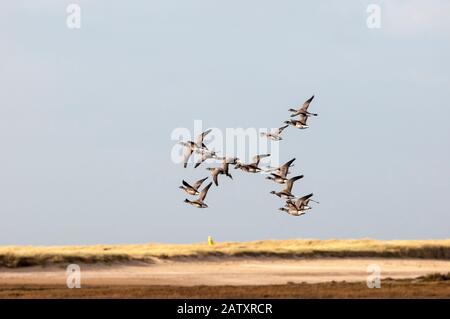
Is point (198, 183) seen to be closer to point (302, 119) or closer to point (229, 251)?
point (302, 119)

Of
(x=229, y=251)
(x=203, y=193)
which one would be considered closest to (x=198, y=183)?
(x=203, y=193)

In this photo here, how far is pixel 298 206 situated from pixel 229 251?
27.8m

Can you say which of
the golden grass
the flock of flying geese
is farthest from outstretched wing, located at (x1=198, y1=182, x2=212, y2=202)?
the golden grass

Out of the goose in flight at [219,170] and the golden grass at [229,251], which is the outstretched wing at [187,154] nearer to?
the goose in flight at [219,170]

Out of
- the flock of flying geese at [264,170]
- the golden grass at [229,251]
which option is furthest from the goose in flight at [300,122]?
the golden grass at [229,251]

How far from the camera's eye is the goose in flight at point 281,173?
4119 centimetres

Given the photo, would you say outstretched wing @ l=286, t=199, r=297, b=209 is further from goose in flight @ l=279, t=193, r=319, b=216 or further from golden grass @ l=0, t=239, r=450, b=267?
golden grass @ l=0, t=239, r=450, b=267
